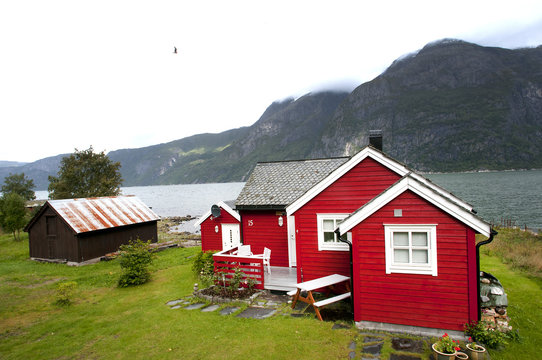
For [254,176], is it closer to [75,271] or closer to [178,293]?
[178,293]

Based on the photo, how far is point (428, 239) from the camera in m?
7.81

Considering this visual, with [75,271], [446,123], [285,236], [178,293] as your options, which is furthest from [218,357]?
[446,123]

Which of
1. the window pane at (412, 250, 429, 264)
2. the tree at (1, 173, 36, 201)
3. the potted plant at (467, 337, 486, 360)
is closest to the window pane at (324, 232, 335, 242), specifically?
the window pane at (412, 250, 429, 264)

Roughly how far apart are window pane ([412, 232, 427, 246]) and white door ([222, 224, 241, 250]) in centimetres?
1139

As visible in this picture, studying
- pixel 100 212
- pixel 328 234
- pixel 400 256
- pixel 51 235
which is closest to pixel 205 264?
pixel 328 234

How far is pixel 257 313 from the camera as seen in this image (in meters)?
9.91

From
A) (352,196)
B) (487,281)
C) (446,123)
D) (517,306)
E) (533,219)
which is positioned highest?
(446,123)

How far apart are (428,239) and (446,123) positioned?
212m

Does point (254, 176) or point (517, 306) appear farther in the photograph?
Answer: point (254, 176)

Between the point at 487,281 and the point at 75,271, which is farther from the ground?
the point at 487,281

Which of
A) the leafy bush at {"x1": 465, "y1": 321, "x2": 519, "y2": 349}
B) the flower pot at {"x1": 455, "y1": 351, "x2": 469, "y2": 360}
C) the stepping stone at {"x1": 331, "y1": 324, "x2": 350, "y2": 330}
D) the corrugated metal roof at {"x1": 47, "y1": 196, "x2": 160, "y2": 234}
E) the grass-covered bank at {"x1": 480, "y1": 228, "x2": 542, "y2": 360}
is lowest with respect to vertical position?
the grass-covered bank at {"x1": 480, "y1": 228, "x2": 542, "y2": 360}

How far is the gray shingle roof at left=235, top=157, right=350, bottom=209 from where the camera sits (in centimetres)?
1402

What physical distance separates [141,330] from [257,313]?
371 cm

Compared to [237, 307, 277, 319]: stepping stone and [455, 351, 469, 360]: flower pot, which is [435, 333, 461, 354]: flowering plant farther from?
[237, 307, 277, 319]: stepping stone
